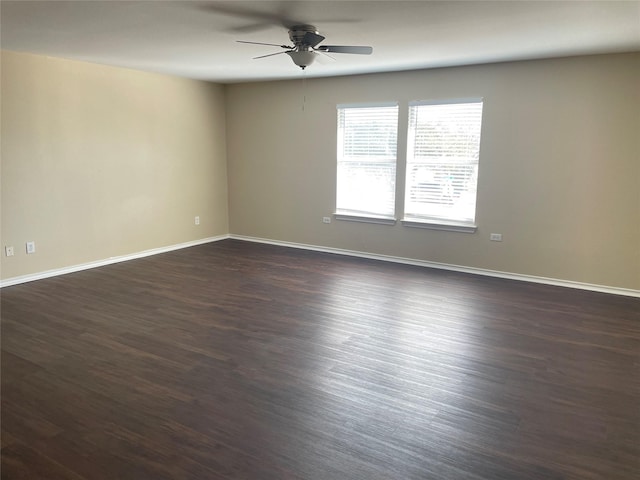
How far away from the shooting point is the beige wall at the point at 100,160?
466cm

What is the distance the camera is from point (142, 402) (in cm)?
256

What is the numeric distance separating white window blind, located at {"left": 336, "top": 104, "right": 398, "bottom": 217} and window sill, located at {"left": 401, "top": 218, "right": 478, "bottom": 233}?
0.30m

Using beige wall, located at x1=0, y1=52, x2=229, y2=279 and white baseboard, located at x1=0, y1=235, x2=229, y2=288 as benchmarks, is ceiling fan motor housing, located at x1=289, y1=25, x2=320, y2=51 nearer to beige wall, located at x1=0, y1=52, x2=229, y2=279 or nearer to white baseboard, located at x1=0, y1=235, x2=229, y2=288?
beige wall, located at x1=0, y1=52, x2=229, y2=279

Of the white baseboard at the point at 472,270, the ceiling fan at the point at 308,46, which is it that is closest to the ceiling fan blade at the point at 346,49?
the ceiling fan at the point at 308,46

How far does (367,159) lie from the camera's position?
596cm

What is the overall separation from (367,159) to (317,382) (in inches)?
150

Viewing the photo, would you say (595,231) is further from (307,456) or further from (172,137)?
(172,137)

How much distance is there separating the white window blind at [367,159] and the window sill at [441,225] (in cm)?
30

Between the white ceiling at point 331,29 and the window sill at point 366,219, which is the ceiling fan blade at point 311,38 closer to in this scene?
the white ceiling at point 331,29

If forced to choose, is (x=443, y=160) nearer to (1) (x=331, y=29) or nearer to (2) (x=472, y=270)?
(2) (x=472, y=270)

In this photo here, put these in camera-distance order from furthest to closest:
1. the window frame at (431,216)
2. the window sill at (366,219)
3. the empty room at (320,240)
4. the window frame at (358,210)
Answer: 1. the window sill at (366,219)
2. the window frame at (358,210)
3. the window frame at (431,216)
4. the empty room at (320,240)

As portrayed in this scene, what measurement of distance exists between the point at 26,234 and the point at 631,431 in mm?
5564

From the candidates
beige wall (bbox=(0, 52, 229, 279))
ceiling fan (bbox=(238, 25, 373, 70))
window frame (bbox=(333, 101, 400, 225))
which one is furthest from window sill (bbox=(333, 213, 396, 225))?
ceiling fan (bbox=(238, 25, 373, 70))

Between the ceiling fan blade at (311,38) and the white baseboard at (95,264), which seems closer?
the ceiling fan blade at (311,38)
